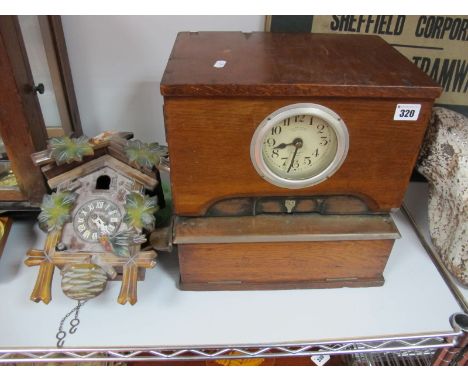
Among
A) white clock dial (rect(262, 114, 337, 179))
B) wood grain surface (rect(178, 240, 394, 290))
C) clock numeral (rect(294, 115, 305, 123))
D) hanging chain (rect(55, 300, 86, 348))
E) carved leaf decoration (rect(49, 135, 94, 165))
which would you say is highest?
clock numeral (rect(294, 115, 305, 123))

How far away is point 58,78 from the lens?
86cm

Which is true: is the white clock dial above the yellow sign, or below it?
below

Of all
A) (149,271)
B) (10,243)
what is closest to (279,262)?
(149,271)

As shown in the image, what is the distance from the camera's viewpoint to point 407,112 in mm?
607

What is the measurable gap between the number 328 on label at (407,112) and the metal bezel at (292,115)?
8 cm

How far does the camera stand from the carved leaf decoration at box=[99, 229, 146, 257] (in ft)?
2.32

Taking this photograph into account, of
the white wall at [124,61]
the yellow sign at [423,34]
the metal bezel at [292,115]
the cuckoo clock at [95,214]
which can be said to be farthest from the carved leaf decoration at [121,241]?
the yellow sign at [423,34]

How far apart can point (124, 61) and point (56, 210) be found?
399 mm

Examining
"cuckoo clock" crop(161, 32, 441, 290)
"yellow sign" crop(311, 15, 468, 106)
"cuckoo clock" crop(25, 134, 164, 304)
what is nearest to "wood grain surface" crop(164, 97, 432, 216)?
"cuckoo clock" crop(161, 32, 441, 290)

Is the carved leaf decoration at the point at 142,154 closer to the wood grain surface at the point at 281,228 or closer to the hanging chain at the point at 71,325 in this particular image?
the wood grain surface at the point at 281,228

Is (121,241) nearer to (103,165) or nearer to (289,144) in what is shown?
(103,165)

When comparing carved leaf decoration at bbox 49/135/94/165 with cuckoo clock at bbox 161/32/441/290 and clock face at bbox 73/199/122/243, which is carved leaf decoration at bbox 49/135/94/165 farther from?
cuckoo clock at bbox 161/32/441/290

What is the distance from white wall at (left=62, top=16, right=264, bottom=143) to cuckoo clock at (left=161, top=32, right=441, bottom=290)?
16cm

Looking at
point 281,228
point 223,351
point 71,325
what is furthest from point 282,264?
point 71,325
